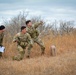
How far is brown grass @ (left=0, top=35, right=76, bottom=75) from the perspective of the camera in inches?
409

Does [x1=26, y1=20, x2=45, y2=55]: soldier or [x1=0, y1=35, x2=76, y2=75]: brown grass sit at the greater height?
[x1=26, y1=20, x2=45, y2=55]: soldier

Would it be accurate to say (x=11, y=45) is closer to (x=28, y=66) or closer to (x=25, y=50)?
(x=25, y=50)

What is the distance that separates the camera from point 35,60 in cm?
1248

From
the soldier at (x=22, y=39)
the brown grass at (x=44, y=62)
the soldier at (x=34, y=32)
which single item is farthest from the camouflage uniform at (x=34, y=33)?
the soldier at (x=22, y=39)

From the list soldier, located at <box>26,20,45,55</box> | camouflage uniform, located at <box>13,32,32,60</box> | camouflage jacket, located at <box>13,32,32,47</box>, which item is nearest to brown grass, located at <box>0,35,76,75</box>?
camouflage uniform, located at <box>13,32,32,60</box>

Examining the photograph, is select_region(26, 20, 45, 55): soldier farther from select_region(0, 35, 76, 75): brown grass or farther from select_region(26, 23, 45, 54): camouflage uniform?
select_region(0, 35, 76, 75): brown grass

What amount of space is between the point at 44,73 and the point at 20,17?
17.1m

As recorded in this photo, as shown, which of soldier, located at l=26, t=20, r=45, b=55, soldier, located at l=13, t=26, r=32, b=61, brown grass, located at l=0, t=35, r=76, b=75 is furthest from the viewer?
soldier, located at l=26, t=20, r=45, b=55

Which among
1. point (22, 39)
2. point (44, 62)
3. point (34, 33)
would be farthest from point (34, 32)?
point (44, 62)

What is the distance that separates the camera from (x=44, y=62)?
11.9 meters

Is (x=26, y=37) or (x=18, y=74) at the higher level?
(x=26, y=37)

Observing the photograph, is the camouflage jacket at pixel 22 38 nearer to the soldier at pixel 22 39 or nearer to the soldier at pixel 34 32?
the soldier at pixel 22 39

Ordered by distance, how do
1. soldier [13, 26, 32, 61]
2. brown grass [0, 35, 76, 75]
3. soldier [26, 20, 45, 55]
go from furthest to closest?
soldier [26, 20, 45, 55] → soldier [13, 26, 32, 61] → brown grass [0, 35, 76, 75]

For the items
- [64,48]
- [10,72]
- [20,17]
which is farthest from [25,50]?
[20,17]
